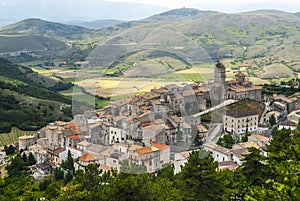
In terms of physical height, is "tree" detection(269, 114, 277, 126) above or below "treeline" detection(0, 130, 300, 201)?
below

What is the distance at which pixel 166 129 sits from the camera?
695 centimetres

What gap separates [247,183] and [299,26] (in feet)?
374

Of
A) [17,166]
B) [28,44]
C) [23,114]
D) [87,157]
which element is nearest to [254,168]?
[87,157]

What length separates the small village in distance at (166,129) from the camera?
23.6ft

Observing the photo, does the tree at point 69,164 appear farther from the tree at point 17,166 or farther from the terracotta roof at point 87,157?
the tree at point 17,166

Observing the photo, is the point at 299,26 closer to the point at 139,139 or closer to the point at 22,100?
the point at 22,100

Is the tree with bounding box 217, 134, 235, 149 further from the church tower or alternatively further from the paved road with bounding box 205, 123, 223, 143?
the church tower

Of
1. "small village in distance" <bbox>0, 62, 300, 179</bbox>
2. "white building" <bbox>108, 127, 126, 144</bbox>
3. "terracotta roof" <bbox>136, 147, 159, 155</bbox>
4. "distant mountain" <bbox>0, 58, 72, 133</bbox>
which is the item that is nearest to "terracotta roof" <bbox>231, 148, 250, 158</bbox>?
"small village in distance" <bbox>0, 62, 300, 179</bbox>

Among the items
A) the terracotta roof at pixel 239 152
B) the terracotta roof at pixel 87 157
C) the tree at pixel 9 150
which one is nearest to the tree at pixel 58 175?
the terracotta roof at pixel 87 157

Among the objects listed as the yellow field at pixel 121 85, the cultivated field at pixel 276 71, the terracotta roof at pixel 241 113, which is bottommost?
the cultivated field at pixel 276 71

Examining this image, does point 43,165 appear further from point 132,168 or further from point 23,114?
point 23,114

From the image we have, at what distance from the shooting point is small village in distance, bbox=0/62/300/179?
7207 mm

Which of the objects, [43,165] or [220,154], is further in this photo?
[43,165]

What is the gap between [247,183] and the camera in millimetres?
9727
